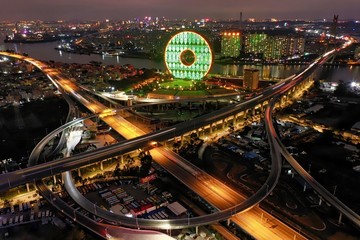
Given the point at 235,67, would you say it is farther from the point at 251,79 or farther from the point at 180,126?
the point at 180,126

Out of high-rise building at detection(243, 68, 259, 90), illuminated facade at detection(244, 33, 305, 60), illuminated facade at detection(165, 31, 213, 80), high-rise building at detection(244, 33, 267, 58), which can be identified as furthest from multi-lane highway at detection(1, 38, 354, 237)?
high-rise building at detection(244, 33, 267, 58)

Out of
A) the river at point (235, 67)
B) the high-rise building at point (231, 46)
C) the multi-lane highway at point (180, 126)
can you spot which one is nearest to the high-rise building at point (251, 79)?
the multi-lane highway at point (180, 126)

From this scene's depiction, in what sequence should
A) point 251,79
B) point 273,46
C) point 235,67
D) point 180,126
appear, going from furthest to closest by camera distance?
point 273,46 → point 235,67 → point 251,79 → point 180,126

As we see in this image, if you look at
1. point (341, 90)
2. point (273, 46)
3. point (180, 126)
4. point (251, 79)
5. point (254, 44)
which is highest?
point (254, 44)

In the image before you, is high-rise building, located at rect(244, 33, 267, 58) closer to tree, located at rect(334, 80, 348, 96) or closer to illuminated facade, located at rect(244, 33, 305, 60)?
illuminated facade, located at rect(244, 33, 305, 60)

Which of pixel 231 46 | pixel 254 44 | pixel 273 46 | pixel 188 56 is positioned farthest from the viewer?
pixel 254 44

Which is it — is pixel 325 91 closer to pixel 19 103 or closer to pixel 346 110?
pixel 346 110

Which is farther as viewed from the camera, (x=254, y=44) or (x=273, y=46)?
(x=254, y=44)

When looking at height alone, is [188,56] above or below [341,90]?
above

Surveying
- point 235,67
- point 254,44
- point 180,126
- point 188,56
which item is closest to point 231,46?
point 254,44
